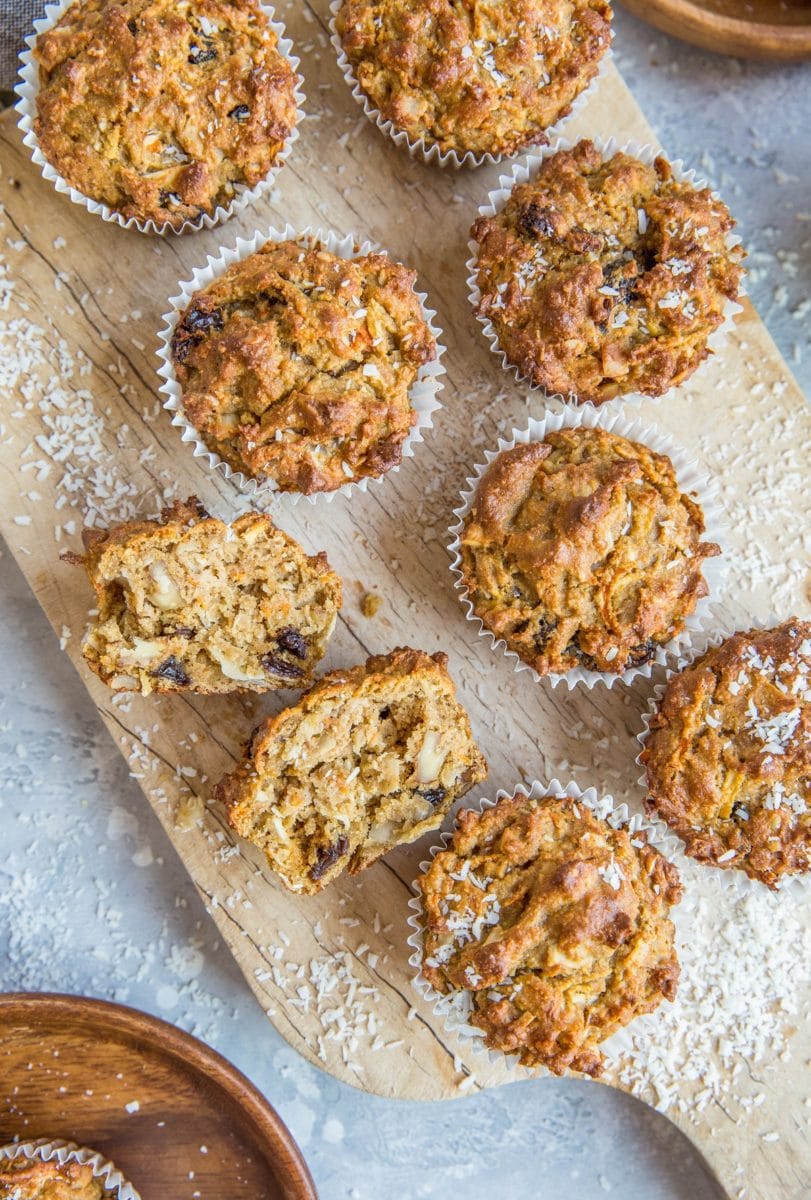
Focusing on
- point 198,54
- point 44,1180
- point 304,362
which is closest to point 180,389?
point 304,362

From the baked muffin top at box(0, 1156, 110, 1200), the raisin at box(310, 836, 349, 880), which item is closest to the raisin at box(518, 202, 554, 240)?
the raisin at box(310, 836, 349, 880)

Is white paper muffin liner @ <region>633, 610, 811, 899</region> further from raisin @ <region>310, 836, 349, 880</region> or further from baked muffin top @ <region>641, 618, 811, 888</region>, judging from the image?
raisin @ <region>310, 836, 349, 880</region>

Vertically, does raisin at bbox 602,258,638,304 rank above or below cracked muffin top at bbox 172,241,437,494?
above

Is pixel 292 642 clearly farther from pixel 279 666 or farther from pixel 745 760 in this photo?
pixel 745 760

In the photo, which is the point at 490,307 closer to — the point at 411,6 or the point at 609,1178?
the point at 411,6

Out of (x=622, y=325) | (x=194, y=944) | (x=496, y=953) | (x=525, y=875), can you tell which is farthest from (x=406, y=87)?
(x=194, y=944)

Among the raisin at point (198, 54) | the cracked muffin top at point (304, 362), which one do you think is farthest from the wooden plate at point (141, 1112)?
the raisin at point (198, 54)
